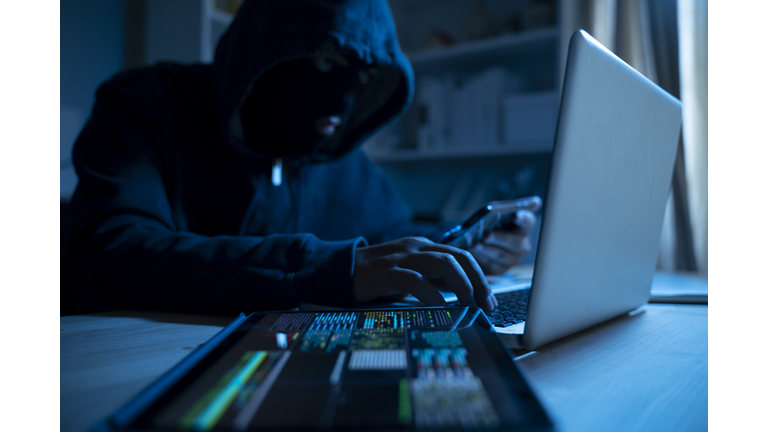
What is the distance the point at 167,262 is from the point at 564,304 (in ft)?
1.66

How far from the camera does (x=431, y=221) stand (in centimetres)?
207

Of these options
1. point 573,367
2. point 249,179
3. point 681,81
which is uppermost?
point 681,81

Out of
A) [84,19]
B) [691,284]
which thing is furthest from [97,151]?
[84,19]

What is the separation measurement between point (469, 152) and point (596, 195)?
167cm

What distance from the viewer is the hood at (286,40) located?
817 millimetres

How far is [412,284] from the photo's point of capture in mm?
515

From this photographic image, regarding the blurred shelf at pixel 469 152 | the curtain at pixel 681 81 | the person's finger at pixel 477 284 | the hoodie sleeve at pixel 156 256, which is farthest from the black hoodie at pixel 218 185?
the curtain at pixel 681 81

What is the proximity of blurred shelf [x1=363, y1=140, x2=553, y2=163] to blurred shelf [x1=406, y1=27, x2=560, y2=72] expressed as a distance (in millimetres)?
444

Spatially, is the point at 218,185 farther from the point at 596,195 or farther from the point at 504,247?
the point at 596,195

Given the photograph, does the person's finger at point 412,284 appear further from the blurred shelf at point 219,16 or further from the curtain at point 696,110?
the blurred shelf at point 219,16

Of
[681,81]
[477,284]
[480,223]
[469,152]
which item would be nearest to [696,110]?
[681,81]

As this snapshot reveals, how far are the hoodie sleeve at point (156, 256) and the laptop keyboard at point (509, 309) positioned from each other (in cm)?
17

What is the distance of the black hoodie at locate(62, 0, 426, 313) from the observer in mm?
557

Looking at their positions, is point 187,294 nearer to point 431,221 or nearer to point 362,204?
point 362,204
